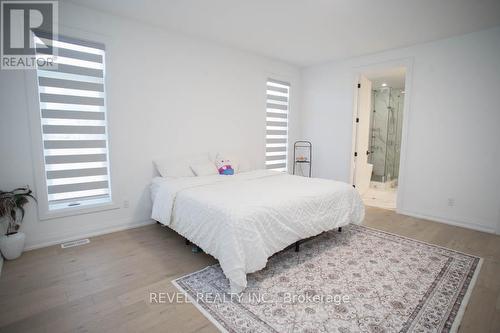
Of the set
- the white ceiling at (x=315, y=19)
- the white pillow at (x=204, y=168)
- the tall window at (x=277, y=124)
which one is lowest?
the white pillow at (x=204, y=168)

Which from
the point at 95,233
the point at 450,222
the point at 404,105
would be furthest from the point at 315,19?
the point at 95,233

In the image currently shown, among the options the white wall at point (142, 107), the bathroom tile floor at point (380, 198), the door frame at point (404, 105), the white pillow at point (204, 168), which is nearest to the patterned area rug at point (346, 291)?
the door frame at point (404, 105)

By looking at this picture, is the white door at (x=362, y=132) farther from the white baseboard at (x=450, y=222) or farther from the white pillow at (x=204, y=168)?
the white pillow at (x=204, y=168)

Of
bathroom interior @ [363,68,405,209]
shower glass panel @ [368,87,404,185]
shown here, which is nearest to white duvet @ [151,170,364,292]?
bathroom interior @ [363,68,405,209]

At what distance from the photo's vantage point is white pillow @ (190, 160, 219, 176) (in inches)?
148

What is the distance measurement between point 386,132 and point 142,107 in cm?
642

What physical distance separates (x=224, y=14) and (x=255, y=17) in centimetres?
38

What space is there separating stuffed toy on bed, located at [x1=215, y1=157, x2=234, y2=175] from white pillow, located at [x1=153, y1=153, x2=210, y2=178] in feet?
1.02

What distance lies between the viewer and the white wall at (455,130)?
11.4 ft

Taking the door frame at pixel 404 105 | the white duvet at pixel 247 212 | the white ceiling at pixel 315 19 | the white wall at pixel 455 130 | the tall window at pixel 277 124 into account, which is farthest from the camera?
the tall window at pixel 277 124

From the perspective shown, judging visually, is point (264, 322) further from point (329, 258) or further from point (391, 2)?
point (391, 2)

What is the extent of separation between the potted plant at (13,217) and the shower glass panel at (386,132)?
7195mm

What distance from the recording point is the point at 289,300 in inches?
79.7

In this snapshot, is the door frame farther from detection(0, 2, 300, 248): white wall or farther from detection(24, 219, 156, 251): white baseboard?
detection(24, 219, 156, 251): white baseboard
